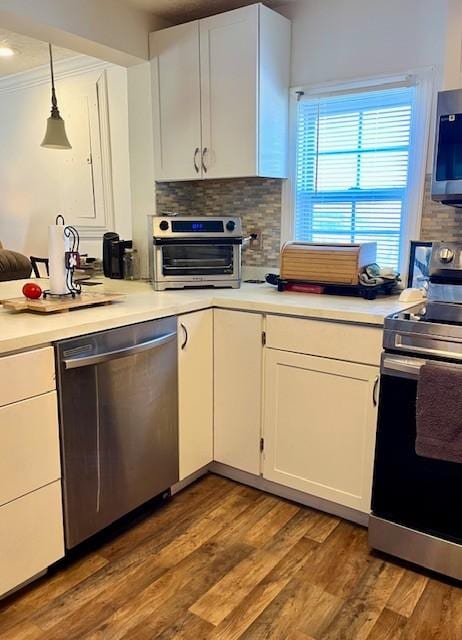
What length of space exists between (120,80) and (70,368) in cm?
233

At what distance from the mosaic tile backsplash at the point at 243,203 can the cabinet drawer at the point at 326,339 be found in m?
0.79

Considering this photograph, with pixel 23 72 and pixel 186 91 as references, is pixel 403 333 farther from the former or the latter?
pixel 23 72

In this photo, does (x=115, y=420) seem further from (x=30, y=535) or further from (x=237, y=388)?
(x=237, y=388)

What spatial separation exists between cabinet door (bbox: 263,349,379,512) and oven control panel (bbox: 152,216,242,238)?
68 centimetres

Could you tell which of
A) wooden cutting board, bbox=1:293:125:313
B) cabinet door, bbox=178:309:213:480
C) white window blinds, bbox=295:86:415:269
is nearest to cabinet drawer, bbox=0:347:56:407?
wooden cutting board, bbox=1:293:125:313

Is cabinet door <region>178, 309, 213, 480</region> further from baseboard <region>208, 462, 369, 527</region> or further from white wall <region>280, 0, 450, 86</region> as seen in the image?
white wall <region>280, 0, 450, 86</region>

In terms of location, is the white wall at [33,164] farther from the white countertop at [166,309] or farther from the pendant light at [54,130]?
→ the white countertop at [166,309]

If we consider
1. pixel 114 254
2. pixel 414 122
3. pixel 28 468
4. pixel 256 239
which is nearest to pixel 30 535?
pixel 28 468

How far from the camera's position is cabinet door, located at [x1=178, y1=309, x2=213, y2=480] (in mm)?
2203

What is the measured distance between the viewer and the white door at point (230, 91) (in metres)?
2.41

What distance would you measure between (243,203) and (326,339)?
119 centimetres

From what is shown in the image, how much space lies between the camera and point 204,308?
2.27m

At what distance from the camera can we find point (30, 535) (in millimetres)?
1662

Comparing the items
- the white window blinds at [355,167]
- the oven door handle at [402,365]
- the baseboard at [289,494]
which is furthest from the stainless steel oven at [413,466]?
the white window blinds at [355,167]
